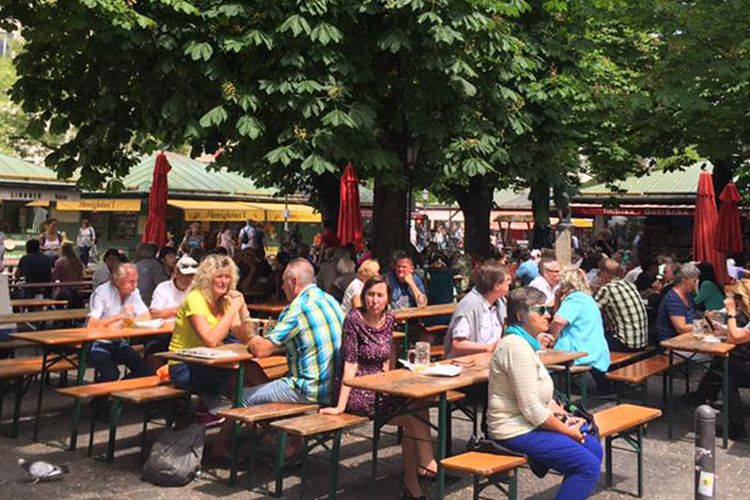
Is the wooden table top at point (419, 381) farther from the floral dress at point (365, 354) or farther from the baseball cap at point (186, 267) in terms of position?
the baseball cap at point (186, 267)


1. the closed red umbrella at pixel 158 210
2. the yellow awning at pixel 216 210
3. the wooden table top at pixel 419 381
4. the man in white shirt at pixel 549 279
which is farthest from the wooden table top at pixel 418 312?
the yellow awning at pixel 216 210

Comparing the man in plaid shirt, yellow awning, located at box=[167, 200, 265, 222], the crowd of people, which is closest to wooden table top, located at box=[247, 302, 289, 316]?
the crowd of people

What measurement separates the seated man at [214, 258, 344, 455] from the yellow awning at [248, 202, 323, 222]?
835 inches

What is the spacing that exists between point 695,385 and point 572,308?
3266 millimetres

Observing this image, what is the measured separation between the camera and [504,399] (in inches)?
202

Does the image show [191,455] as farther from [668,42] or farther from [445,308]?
[668,42]

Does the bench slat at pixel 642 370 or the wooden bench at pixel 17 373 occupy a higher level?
the bench slat at pixel 642 370

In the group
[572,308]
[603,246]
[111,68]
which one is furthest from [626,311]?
[603,246]

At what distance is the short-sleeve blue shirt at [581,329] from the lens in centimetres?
792

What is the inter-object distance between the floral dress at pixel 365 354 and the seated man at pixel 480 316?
2.36ft

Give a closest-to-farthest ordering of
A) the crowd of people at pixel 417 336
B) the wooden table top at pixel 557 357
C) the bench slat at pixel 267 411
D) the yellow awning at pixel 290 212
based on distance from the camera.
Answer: the crowd of people at pixel 417 336, the bench slat at pixel 267 411, the wooden table top at pixel 557 357, the yellow awning at pixel 290 212

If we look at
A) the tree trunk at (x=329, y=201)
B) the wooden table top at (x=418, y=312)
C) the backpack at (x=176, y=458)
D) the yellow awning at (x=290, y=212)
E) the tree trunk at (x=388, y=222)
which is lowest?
the backpack at (x=176, y=458)

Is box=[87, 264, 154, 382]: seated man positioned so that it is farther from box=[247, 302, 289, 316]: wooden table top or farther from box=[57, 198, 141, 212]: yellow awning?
box=[57, 198, 141, 212]: yellow awning

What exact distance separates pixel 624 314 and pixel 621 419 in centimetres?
319
